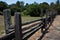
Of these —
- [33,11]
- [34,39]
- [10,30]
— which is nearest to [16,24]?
[10,30]

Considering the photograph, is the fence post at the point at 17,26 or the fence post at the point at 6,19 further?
the fence post at the point at 6,19

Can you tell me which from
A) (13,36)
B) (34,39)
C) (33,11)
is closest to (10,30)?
(13,36)

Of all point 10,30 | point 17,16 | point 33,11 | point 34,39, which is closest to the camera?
point 17,16

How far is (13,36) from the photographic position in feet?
15.5

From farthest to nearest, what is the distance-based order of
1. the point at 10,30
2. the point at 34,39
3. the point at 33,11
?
the point at 33,11
the point at 34,39
the point at 10,30

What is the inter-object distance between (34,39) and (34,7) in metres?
54.5

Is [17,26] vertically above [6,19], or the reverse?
[6,19]

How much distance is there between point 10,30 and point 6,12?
1.81ft

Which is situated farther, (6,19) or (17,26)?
(6,19)

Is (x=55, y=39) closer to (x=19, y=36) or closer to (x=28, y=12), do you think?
(x=19, y=36)

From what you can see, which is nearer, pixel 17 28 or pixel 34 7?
pixel 17 28

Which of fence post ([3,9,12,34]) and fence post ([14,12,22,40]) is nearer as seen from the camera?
fence post ([14,12,22,40])

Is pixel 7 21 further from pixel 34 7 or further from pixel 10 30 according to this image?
pixel 34 7

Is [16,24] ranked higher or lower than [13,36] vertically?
higher
